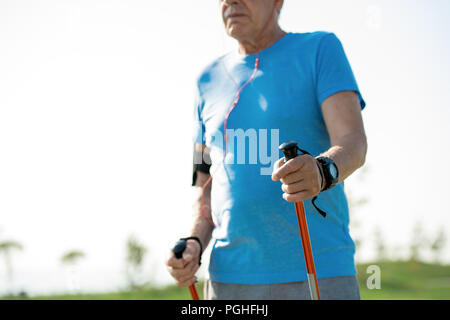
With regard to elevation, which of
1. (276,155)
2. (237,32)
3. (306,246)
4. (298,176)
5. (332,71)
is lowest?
(306,246)

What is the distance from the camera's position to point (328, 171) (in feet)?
4.70

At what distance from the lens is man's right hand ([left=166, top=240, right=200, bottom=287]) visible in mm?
1958

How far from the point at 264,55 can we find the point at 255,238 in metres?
0.79

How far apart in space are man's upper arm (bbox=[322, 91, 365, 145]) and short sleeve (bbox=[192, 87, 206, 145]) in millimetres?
657

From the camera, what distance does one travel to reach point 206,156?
7.55 ft

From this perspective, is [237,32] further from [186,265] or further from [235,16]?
[186,265]

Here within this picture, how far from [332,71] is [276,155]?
0.38 metres

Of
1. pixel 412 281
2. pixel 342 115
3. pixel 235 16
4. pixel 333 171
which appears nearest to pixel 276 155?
pixel 342 115

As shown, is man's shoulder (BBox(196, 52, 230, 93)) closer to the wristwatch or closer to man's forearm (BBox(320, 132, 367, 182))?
man's forearm (BBox(320, 132, 367, 182))

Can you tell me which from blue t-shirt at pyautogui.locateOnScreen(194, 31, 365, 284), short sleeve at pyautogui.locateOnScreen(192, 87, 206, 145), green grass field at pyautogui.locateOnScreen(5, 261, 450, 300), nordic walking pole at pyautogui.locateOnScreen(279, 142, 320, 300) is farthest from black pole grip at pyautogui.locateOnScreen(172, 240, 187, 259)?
green grass field at pyautogui.locateOnScreen(5, 261, 450, 300)

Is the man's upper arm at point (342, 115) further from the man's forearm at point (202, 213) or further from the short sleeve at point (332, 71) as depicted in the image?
the man's forearm at point (202, 213)

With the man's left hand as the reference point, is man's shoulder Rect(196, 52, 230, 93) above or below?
above
